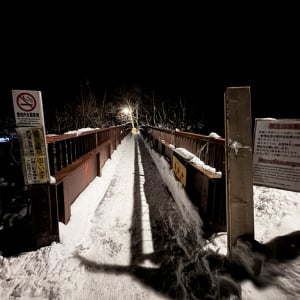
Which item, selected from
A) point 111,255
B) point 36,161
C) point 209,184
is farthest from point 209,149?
point 36,161

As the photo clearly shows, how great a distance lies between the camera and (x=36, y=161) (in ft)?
10.1

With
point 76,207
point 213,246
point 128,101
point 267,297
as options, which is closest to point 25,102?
point 76,207

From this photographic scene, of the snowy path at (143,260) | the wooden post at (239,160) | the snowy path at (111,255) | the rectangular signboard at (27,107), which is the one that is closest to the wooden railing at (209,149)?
the wooden post at (239,160)

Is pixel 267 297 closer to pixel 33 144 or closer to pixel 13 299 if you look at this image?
pixel 13 299

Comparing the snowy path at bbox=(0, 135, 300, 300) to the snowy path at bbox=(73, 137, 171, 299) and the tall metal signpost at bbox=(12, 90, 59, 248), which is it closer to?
the snowy path at bbox=(73, 137, 171, 299)

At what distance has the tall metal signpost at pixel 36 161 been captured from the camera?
Result: 2.92 m

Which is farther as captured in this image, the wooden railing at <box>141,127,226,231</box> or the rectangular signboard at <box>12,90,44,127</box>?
the wooden railing at <box>141,127,226,231</box>

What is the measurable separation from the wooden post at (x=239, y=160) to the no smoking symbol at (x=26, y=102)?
3.04 m

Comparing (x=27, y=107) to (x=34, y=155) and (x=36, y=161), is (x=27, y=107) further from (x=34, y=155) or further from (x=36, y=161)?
(x=36, y=161)

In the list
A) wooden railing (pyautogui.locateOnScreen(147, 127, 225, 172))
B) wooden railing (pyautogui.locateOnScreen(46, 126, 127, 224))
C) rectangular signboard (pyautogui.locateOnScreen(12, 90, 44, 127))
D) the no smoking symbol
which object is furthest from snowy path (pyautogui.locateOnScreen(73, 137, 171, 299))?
the no smoking symbol

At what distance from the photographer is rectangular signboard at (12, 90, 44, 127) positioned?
2.87 metres

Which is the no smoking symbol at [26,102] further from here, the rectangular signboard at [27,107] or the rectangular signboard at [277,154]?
the rectangular signboard at [277,154]

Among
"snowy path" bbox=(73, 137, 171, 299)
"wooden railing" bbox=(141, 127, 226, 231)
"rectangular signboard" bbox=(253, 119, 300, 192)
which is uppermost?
"rectangular signboard" bbox=(253, 119, 300, 192)

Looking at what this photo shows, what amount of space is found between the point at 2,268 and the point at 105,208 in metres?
2.43
